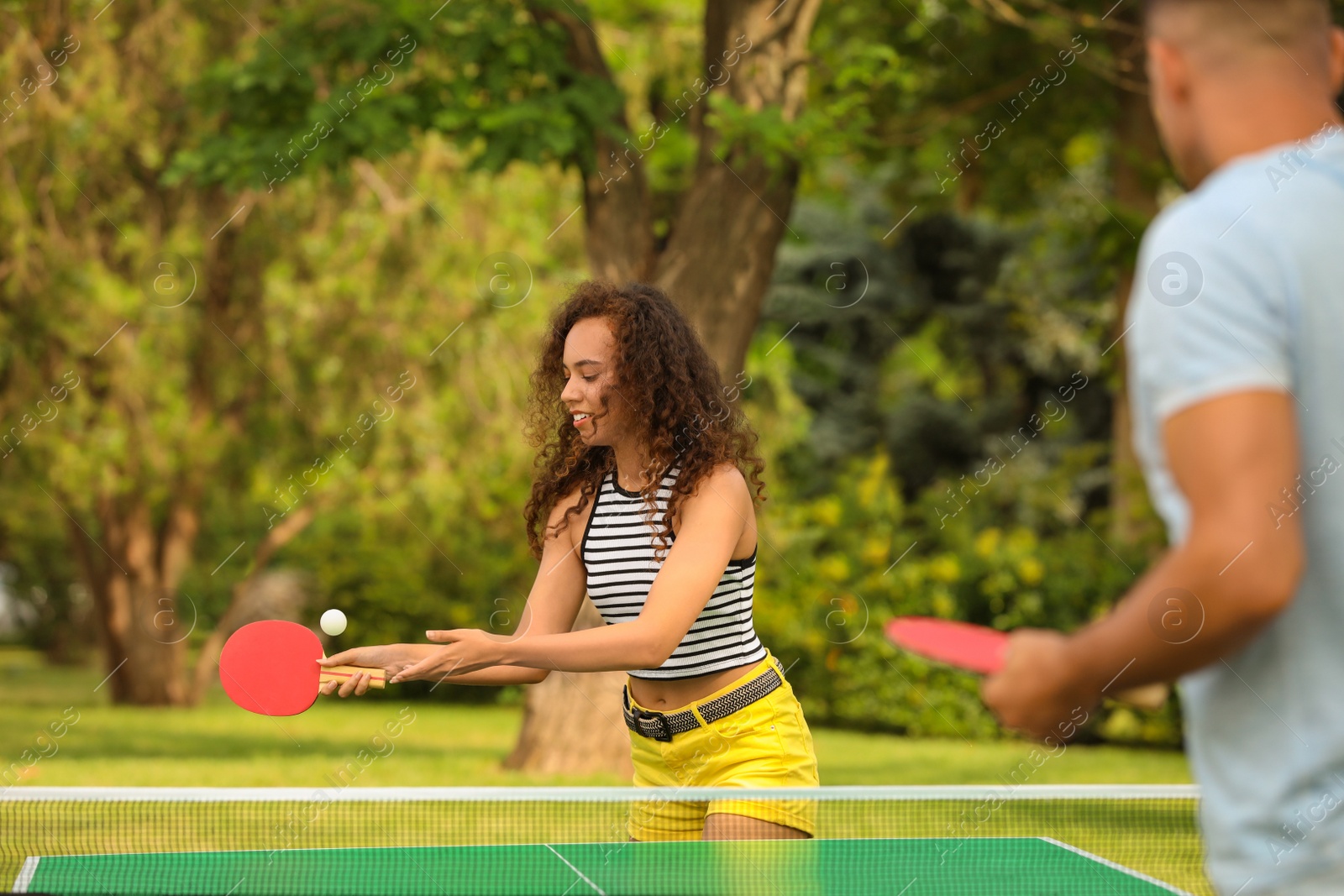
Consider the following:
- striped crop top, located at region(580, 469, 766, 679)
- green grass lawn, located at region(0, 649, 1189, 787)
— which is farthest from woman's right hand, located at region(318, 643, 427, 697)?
Answer: green grass lawn, located at region(0, 649, 1189, 787)

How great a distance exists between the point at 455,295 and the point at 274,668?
10.9 metres

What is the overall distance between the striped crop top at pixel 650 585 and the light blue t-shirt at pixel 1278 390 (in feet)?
5.82

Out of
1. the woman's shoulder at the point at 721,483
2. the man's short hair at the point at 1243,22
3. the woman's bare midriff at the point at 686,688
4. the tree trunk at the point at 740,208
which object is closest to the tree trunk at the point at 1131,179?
the tree trunk at the point at 740,208

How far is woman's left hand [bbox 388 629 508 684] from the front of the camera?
270 cm

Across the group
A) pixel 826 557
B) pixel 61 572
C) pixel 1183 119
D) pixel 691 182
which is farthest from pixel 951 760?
pixel 61 572

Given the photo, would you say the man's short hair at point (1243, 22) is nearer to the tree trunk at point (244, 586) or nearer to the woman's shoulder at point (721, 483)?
the woman's shoulder at point (721, 483)

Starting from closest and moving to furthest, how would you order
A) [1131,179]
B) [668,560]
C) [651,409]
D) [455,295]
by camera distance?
[668,560], [651,409], [1131,179], [455,295]

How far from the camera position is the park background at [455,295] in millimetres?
9203

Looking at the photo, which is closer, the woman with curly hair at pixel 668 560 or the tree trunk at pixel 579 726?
the woman with curly hair at pixel 668 560

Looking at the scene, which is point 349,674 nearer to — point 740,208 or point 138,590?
point 740,208

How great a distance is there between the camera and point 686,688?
3.32 meters

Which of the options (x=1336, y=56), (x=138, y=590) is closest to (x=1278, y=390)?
(x=1336, y=56)

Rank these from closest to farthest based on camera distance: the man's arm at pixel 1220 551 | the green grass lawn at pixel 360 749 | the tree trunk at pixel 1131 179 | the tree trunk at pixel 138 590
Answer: the man's arm at pixel 1220 551 → the green grass lawn at pixel 360 749 → the tree trunk at pixel 1131 179 → the tree trunk at pixel 138 590

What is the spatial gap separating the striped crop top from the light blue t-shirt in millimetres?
1773
